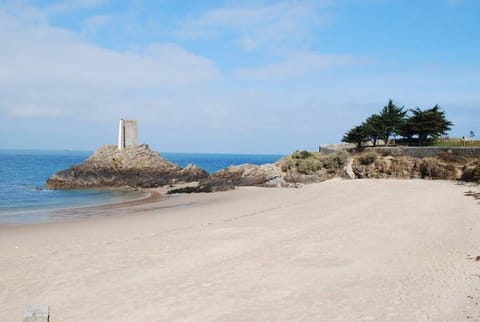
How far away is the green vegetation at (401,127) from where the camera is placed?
33.8 m

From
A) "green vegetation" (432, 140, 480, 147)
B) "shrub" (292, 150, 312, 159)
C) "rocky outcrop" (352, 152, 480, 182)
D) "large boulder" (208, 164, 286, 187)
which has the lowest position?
"large boulder" (208, 164, 286, 187)

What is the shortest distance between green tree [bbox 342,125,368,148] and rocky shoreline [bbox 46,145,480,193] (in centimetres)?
186

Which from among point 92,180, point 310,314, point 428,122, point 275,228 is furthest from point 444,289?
point 92,180

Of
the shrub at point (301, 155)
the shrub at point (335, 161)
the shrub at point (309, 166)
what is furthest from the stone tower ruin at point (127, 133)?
the shrub at point (335, 161)

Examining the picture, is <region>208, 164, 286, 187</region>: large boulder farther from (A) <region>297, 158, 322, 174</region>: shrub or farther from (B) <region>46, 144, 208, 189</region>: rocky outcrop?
(B) <region>46, 144, 208, 189</region>: rocky outcrop

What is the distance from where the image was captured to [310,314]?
6539 millimetres

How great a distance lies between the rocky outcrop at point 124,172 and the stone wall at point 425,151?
55.9ft

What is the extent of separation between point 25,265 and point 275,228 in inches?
283

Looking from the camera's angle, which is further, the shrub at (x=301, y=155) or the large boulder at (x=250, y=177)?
the shrub at (x=301, y=155)

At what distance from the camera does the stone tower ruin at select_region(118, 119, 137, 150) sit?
162 ft

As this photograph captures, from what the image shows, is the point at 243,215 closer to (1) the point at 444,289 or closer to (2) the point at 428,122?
(1) the point at 444,289

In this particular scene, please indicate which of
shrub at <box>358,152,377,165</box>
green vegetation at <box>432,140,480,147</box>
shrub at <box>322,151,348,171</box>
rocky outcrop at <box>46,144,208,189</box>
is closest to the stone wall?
shrub at <box>358,152,377,165</box>

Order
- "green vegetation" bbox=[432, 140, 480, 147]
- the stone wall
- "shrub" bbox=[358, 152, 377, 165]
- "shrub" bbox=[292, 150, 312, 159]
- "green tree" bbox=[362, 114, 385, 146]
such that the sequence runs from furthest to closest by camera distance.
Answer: "shrub" bbox=[292, 150, 312, 159], "green tree" bbox=[362, 114, 385, 146], "green vegetation" bbox=[432, 140, 480, 147], "shrub" bbox=[358, 152, 377, 165], the stone wall

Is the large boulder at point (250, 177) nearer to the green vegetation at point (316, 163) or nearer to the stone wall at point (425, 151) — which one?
the green vegetation at point (316, 163)
